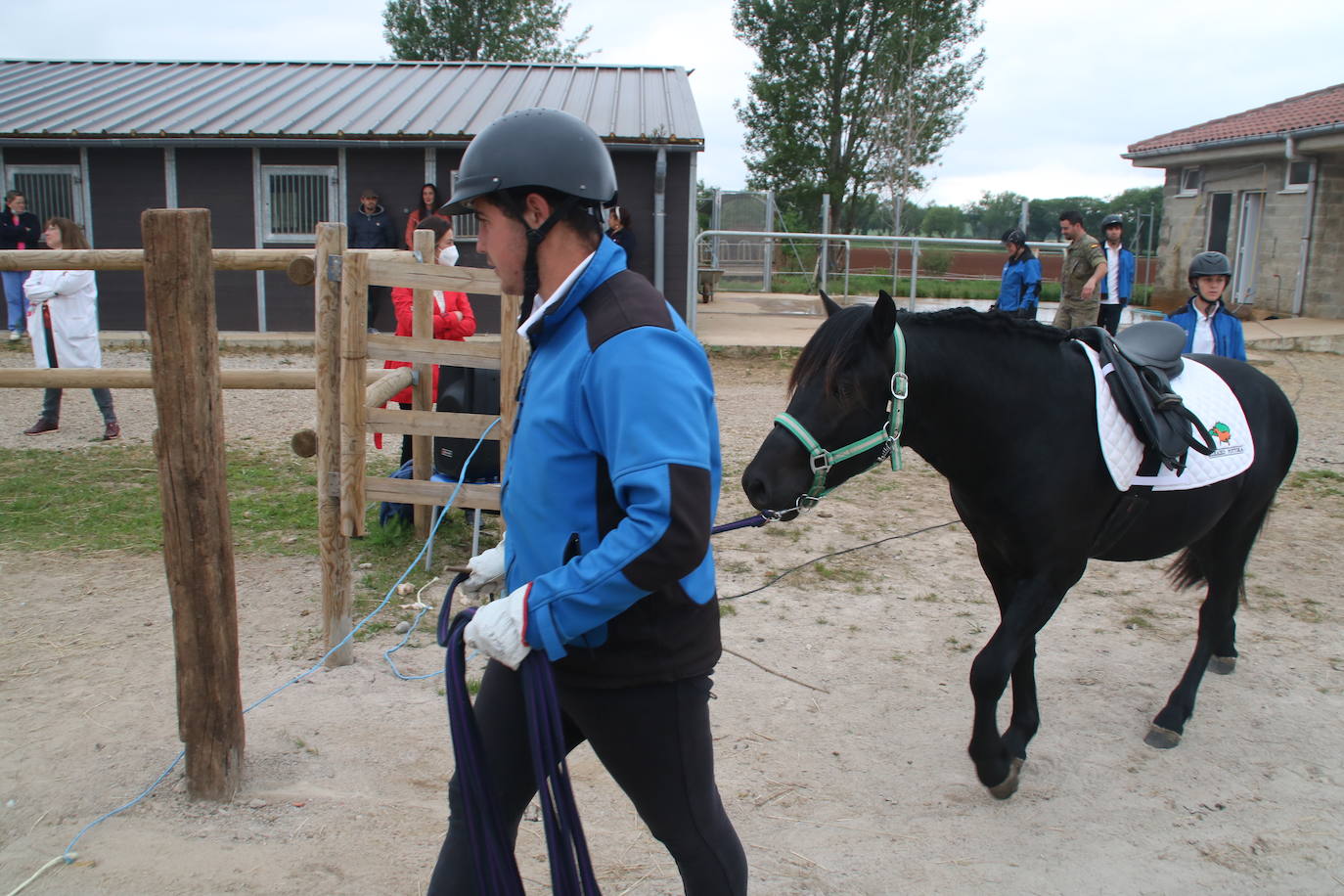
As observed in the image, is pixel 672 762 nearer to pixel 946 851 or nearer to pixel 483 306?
pixel 946 851

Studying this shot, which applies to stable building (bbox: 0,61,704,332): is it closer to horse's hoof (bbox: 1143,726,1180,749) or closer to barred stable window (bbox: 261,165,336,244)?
barred stable window (bbox: 261,165,336,244)

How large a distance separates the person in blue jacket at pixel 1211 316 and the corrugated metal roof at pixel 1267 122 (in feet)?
44.1

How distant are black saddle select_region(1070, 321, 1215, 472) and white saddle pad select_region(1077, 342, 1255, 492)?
0.04 meters

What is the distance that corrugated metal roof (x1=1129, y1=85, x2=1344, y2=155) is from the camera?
56.0 ft

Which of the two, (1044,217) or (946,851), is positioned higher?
(1044,217)

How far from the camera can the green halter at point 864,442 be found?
107 inches

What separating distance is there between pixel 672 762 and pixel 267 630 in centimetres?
318

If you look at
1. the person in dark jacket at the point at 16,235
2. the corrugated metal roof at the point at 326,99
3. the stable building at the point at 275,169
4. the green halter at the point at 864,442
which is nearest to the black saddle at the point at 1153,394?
the green halter at the point at 864,442

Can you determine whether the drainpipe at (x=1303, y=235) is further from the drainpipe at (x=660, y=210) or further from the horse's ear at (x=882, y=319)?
the horse's ear at (x=882, y=319)

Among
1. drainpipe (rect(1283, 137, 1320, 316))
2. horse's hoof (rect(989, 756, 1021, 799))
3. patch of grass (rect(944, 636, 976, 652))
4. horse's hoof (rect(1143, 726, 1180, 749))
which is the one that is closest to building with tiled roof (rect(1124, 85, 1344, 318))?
drainpipe (rect(1283, 137, 1320, 316))

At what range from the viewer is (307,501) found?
6.30 m

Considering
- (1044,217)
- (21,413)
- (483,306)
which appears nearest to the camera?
(21,413)

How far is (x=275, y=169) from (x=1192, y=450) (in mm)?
13429

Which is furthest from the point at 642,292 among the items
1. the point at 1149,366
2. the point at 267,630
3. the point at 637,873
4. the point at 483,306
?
the point at 483,306
